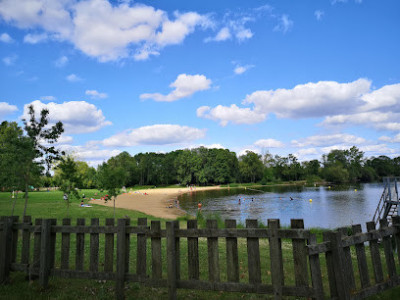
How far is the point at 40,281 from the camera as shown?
560 centimetres

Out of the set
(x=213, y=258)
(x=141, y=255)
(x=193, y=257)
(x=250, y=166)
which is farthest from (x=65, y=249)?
(x=250, y=166)

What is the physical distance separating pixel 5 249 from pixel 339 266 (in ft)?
22.6

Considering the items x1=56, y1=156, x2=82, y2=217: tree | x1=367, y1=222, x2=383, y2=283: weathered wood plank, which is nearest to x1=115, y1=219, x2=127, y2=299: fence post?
Result: x1=367, y1=222, x2=383, y2=283: weathered wood plank

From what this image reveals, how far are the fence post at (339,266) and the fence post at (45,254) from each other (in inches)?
220

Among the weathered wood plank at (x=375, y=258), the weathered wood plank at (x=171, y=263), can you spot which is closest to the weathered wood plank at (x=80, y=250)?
the weathered wood plank at (x=171, y=263)

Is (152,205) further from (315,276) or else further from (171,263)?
(315,276)

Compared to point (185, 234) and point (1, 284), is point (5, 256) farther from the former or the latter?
point (185, 234)

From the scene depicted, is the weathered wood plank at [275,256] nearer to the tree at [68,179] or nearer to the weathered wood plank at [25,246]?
the weathered wood plank at [25,246]

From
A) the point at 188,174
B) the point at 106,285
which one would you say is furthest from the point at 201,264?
the point at 188,174

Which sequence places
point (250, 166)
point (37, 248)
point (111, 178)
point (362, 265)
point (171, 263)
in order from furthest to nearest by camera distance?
1. point (250, 166)
2. point (111, 178)
3. point (37, 248)
4. point (362, 265)
5. point (171, 263)

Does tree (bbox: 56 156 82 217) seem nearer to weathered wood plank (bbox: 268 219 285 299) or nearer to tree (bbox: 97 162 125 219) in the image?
tree (bbox: 97 162 125 219)

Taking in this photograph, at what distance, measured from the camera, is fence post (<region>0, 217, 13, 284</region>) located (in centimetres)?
600

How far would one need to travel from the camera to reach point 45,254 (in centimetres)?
560

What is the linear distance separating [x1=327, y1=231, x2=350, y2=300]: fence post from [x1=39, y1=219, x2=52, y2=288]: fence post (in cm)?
558
